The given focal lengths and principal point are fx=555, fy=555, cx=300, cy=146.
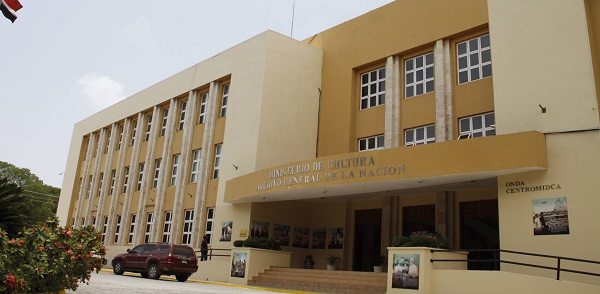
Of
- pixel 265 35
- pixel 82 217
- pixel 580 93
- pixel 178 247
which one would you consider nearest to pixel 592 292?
pixel 580 93

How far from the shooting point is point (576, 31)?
17.4m

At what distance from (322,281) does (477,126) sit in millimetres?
8621

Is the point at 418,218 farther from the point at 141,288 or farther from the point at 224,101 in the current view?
the point at 224,101

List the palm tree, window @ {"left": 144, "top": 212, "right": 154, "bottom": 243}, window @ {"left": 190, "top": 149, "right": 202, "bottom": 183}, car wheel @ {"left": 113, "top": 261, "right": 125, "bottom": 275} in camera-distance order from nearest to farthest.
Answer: the palm tree → car wheel @ {"left": 113, "top": 261, "right": 125, "bottom": 275} → window @ {"left": 190, "top": 149, "right": 202, "bottom": 183} → window @ {"left": 144, "top": 212, "right": 154, "bottom": 243}

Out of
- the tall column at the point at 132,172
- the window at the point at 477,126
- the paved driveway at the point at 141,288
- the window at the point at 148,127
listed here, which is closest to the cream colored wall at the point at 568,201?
the window at the point at 477,126

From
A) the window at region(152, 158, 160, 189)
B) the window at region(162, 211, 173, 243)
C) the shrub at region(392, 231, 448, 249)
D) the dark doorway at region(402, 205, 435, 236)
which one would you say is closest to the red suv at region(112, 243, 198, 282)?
the window at region(162, 211, 173, 243)

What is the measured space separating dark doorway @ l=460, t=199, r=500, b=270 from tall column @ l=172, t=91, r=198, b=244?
15984 mm

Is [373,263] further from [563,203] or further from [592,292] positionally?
[592,292]

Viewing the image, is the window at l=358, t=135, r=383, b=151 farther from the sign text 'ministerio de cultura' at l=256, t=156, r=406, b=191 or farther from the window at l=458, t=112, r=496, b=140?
the sign text 'ministerio de cultura' at l=256, t=156, r=406, b=191

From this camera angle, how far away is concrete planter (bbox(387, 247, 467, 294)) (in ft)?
53.9

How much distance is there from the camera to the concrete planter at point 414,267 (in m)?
16.4

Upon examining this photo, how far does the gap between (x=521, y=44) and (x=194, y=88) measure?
785 inches

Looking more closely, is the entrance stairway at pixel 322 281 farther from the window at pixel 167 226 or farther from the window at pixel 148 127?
the window at pixel 148 127

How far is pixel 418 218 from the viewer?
23875mm
